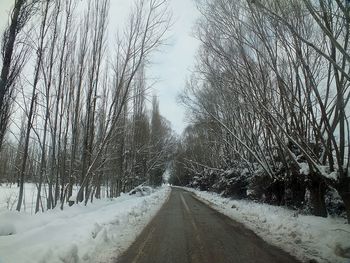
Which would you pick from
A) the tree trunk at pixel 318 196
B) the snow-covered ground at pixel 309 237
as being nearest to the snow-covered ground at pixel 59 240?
the snow-covered ground at pixel 309 237

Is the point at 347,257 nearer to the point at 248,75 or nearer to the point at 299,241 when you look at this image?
the point at 299,241

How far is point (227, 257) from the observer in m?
8.31

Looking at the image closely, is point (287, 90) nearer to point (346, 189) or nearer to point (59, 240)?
point (346, 189)

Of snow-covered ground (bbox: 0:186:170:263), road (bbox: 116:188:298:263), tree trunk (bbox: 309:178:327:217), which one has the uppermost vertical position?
tree trunk (bbox: 309:178:327:217)

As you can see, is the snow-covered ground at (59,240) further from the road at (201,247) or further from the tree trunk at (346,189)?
the tree trunk at (346,189)

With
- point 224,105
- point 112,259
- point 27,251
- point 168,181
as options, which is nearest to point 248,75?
point 224,105

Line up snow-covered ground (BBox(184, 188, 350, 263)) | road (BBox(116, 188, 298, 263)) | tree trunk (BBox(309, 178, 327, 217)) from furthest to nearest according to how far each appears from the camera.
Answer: tree trunk (BBox(309, 178, 327, 217)) → snow-covered ground (BBox(184, 188, 350, 263)) → road (BBox(116, 188, 298, 263))

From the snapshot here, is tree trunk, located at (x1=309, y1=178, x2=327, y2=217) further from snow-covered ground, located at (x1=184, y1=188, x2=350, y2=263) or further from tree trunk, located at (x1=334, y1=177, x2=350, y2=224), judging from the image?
tree trunk, located at (x1=334, y1=177, x2=350, y2=224)

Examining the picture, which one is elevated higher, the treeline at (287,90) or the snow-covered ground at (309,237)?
the treeline at (287,90)

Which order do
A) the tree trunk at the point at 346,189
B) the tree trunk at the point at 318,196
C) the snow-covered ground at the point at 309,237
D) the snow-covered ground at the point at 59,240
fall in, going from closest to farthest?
the snow-covered ground at the point at 59,240
the snow-covered ground at the point at 309,237
the tree trunk at the point at 346,189
the tree trunk at the point at 318,196

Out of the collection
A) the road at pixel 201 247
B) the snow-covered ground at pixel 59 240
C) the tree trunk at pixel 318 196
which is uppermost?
the tree trunk at pixel 318 196

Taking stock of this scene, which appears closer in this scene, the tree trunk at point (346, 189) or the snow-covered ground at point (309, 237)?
the snow-covered ground at point (309, 237)

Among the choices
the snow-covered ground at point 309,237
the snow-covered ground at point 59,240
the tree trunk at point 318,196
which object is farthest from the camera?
the tree trunk at point 318,196

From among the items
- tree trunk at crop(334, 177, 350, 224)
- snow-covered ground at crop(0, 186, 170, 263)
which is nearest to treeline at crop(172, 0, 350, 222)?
tree trunk at crop(334, 177, 350, 224)
